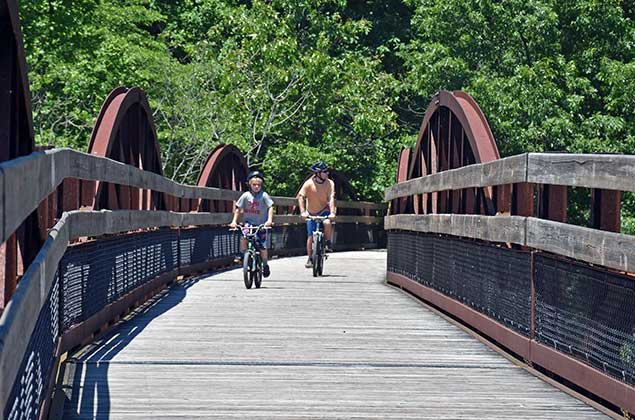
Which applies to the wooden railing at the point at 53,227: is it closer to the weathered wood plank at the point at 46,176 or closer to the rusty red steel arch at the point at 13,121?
the weathered wood plank at the point at 46,176

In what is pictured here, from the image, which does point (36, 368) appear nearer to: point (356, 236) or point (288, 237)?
point (288, 237)

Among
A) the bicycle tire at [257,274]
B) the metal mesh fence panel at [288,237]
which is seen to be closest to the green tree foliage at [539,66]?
the metal mesh fence panel at [288,237]

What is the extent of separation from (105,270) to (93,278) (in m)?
0.66

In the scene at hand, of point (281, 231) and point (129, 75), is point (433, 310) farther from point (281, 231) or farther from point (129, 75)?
point (129, 75)

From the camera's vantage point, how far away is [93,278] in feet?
29.8

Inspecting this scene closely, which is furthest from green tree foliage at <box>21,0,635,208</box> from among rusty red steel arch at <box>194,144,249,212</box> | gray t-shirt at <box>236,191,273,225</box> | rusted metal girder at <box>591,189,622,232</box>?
rusted metal girder at <box>591,189,622,232</box>

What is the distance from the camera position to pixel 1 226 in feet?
11.6

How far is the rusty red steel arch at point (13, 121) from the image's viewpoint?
5.18m

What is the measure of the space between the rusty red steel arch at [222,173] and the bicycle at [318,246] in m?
1.70

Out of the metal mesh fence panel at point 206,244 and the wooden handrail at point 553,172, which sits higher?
the wooden handrail at point 553,172

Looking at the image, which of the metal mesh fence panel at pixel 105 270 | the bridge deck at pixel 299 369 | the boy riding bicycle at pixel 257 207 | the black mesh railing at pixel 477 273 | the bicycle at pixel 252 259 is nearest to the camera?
the bridge deck at pixel 299 369

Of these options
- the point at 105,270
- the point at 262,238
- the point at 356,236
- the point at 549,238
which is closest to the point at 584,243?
the point at 549,238

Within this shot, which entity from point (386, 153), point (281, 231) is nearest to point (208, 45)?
point (386, 153)

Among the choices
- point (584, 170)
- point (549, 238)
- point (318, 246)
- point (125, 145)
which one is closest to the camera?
point (584, 170)
